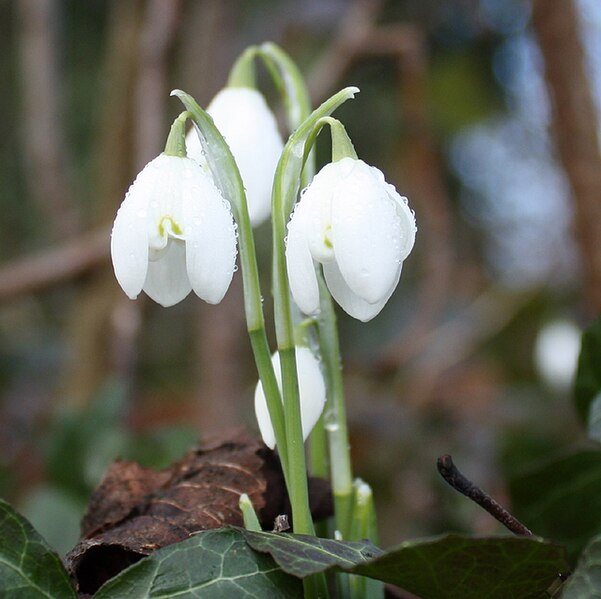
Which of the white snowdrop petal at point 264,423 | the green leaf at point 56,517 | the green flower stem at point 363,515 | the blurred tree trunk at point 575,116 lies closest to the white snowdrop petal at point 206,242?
the white snowdrop petal at point 264,423

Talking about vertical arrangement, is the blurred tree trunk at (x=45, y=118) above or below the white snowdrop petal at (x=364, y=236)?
above

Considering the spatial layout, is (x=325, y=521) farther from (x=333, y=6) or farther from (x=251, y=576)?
(x=333, y=6)

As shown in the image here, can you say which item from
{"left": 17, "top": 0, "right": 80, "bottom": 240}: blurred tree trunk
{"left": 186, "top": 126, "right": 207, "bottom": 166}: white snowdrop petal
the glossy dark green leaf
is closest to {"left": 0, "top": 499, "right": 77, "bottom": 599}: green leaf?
{"left": 186, "top": 126, "right": 207, "bottom": 166}: white snowdrop petal

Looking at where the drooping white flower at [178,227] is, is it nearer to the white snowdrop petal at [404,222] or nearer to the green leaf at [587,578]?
the white snowdrop petal at [404,222]

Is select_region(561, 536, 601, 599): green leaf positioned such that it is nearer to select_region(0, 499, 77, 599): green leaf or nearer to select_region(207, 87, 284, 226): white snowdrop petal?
select_region(0, 499, 77, 599): green leaf

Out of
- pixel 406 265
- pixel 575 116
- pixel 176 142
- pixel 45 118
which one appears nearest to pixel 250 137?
pixel 176 142

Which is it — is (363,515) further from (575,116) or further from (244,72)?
(575,116)

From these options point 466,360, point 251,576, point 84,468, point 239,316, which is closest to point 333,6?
point 239,316
